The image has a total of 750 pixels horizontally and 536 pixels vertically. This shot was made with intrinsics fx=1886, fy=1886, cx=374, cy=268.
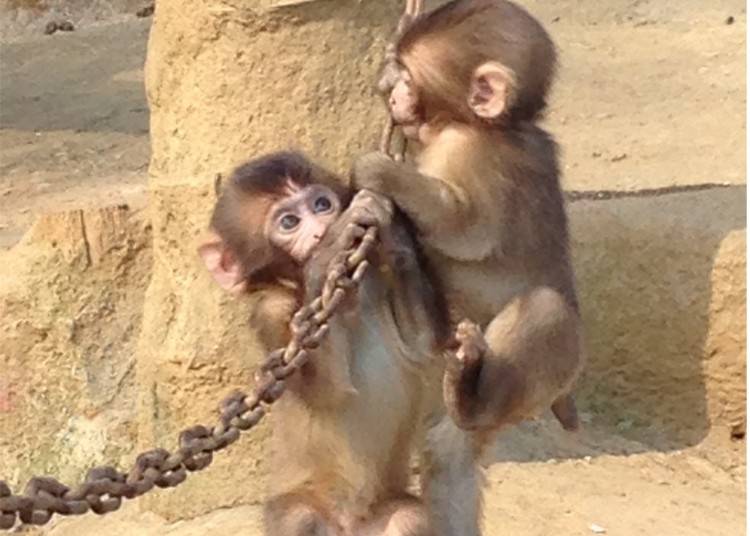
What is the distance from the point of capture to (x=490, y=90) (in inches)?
155

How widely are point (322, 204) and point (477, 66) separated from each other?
43 centimetres

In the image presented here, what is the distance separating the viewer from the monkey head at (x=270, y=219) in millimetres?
3969

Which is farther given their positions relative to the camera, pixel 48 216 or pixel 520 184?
→ pixel 48 216

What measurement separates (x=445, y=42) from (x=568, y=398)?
1.01 m

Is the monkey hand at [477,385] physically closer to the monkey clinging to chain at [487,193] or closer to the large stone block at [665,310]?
the monkey clinging to chain at [487,193]

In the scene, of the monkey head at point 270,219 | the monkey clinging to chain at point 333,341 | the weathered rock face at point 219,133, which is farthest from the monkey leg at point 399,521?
the weathered rock face at point 219,133

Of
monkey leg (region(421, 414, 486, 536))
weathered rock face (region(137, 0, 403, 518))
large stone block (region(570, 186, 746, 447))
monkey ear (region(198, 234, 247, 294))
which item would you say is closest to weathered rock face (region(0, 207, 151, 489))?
weathered rock face (region(137, 0, 403, 518))

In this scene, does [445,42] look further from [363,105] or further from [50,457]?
[50,457]

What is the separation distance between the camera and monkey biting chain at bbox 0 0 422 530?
3.51 meters

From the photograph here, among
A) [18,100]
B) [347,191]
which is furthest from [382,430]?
[18,100]

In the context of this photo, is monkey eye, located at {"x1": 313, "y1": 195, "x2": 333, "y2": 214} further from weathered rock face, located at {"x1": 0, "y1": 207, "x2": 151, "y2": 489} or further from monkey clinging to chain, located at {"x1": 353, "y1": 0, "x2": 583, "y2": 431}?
weathered rock face, located at {"x1": 0, "y1": 207, "x2": 151, "y2": 489}

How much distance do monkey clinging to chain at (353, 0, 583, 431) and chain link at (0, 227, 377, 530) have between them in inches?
8.5

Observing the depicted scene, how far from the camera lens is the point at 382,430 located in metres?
4.32

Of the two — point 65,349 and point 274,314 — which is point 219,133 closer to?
point 65,349
